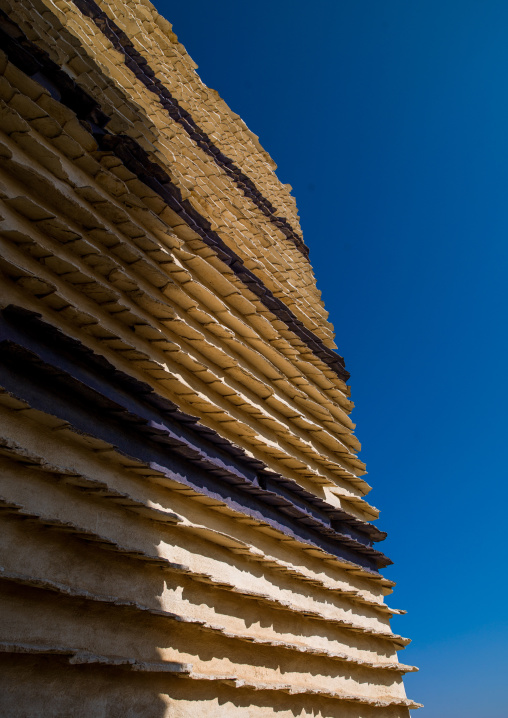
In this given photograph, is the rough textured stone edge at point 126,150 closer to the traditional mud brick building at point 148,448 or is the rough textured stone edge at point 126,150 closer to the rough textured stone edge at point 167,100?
the traditional mud brick building at point 148,448

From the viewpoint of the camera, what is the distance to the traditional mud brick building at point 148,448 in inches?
70.2

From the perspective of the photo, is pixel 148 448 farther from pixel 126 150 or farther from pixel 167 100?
pixel 167 100

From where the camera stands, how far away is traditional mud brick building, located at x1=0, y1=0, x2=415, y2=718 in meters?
1.78

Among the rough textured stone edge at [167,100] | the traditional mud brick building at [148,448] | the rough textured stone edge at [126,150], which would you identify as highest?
the rough textured stone edge at [167,100]

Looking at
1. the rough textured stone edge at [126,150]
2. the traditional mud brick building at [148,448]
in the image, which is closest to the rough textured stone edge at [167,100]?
the traditional mud brick building at [148,448]

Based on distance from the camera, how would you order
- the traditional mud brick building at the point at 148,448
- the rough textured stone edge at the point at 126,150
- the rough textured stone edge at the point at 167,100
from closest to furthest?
1. the traditional mud brick building at the point at 148,448
2. the rough textured stone edge at the point at 126,150
3. the rough textured stone edge at the point at 167,100

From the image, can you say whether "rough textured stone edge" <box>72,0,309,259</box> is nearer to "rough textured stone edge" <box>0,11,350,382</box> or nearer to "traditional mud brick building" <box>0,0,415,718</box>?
"traditional mud brick building" <box>0,0,415,718</box>

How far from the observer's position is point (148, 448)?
2416mm

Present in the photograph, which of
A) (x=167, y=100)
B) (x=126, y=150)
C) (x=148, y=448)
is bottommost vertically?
(x=148, y=448)

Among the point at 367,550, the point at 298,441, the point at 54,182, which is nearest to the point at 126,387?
the point at 54,182

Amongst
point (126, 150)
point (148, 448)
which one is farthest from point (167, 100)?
point (148, 448)

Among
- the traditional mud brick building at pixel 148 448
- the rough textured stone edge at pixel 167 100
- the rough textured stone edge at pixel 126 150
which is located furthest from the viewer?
the rough textured stone edge at pixel 167 100

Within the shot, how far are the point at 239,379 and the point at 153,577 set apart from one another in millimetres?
1542

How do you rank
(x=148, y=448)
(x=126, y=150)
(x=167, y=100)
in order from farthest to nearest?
1. (x=167, y=100)
2. (x=126, y=150)
3. (x=148, y=448)
